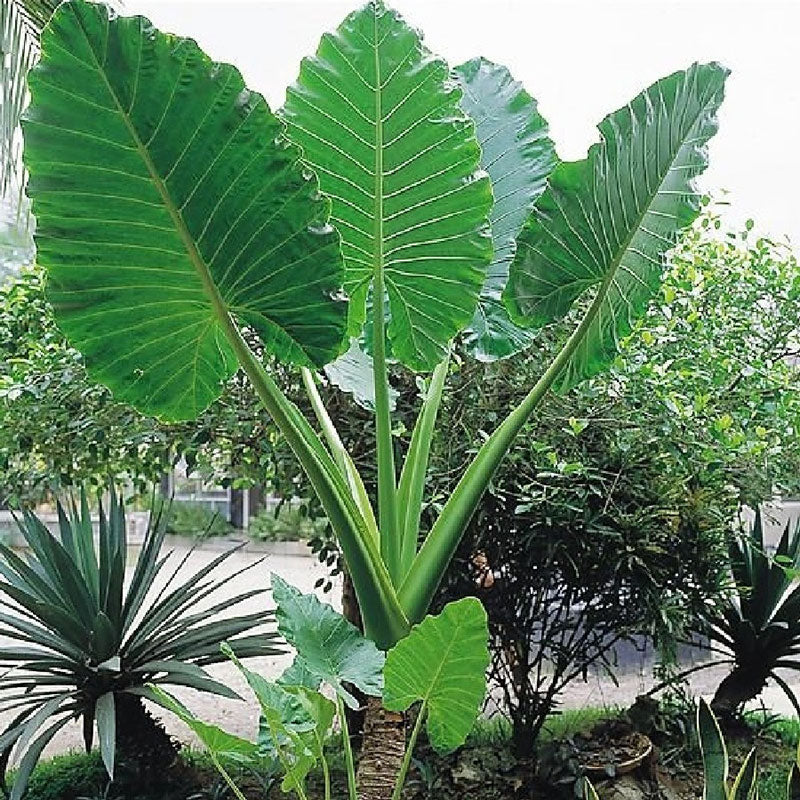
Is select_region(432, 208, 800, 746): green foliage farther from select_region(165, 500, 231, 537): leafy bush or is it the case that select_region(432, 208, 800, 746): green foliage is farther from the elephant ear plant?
select_region(165, 500, 231, 537): leafy bush

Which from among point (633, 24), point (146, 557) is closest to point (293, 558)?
point (146, 557)

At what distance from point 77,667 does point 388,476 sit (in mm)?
856

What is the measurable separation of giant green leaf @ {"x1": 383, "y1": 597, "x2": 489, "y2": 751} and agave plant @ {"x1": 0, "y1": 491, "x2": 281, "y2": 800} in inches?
26.4

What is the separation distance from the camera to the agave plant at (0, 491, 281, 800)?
1.65 meters

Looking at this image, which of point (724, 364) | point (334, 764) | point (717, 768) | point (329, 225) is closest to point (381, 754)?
point (717, 768)

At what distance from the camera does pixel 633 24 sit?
275 cm

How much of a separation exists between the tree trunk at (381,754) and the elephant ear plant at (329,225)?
0.12 meters

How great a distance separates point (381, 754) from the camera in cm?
119

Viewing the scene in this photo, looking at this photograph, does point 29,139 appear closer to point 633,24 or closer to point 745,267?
point 745,267

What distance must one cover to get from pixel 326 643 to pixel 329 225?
493 mm

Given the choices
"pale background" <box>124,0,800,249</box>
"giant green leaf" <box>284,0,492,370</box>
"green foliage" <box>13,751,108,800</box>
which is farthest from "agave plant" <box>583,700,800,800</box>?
"pale background" <box>124,0,800,249</box>

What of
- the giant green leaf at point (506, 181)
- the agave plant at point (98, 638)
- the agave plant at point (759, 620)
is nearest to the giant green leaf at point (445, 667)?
the giant green leaf at point (506, 181)

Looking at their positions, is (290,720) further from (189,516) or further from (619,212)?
(189,516)

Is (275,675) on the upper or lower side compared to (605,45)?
lower
